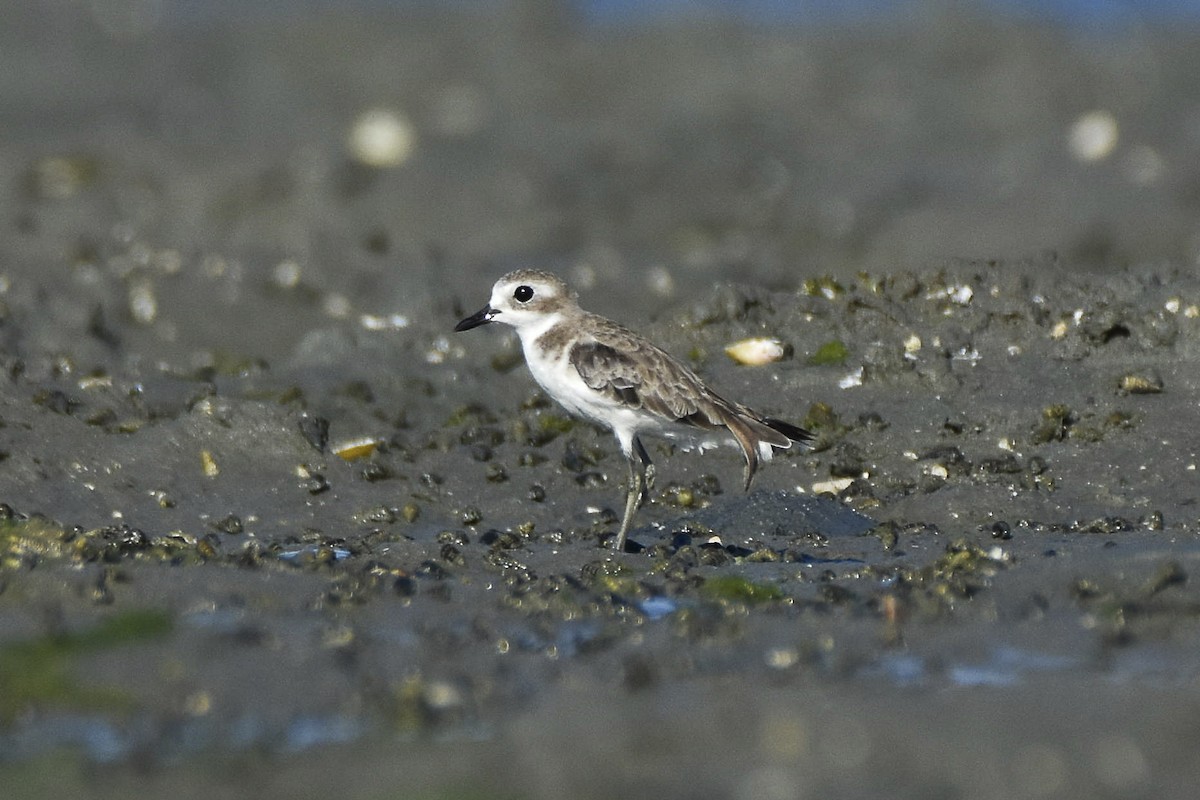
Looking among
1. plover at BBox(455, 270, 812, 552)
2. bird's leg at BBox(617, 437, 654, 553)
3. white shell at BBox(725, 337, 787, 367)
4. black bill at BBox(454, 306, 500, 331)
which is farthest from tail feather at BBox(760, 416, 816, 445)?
white shell at BBox(725, 337, 787, 367)

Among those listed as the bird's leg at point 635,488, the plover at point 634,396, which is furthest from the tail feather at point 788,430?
the bird's leg at point 635,488

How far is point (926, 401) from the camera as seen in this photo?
868 centimetres

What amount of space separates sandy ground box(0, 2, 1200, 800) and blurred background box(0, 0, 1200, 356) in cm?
5

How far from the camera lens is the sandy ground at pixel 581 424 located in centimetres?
449

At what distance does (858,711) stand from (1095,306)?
5.46 m

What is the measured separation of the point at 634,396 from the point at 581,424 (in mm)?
1614

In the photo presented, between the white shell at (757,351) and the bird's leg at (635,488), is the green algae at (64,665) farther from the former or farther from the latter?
the white shell at (757,351)

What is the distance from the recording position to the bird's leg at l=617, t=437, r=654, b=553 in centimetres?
715

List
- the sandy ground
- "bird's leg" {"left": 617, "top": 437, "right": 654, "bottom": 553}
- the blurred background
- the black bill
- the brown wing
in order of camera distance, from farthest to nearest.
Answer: the blurred background < the black bill < the brown wing < "bird's leg" {"left": 617, "top": 437, "right": 654, "bottom": 553} < the sandy ground

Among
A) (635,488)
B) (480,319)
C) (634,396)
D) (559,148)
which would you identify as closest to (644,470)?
(635,488)

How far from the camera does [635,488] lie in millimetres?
7391

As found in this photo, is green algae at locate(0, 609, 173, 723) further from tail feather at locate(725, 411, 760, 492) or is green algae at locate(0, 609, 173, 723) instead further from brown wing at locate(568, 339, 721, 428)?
tail feather at locate(725, 411, 760, 492)

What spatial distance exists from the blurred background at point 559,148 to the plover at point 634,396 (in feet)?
9.15

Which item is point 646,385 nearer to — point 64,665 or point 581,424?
point 581,424
